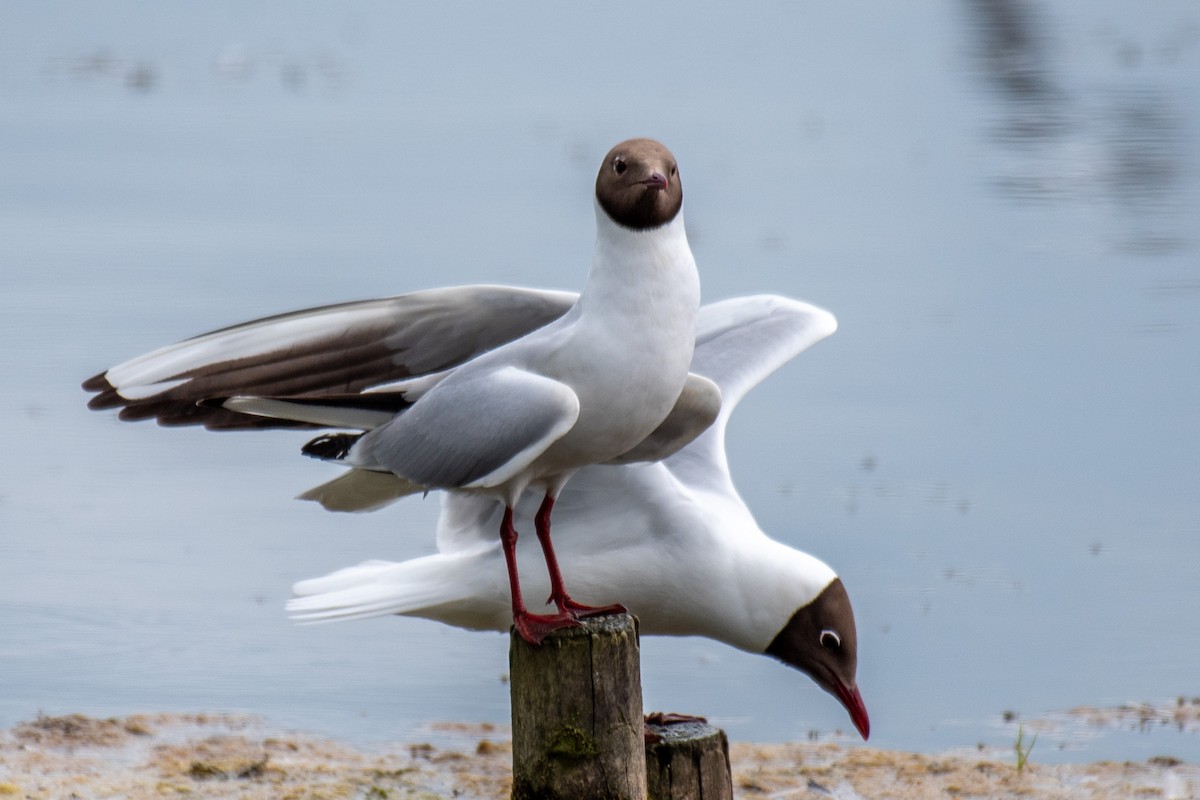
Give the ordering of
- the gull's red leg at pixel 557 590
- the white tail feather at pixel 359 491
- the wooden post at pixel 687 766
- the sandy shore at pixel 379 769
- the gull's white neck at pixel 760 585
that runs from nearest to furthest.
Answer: the gull's red leg at pixel 557 590 → the wooden post at pixel 687 766 → the white tail feather at pixel 359 491 → the gull's white neck at pixel 760 585 → the sandy shore at pixel 379 769

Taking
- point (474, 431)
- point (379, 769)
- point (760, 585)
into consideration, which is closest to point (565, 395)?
point (474, 431)

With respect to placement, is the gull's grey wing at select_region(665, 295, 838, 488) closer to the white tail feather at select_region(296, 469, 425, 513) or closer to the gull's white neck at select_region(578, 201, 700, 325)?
the white tail feather at select_region(296, 469, 425, 513)

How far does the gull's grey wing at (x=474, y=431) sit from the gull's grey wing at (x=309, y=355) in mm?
342

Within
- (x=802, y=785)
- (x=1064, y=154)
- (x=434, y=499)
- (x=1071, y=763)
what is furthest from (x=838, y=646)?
(x=1064, y=154)

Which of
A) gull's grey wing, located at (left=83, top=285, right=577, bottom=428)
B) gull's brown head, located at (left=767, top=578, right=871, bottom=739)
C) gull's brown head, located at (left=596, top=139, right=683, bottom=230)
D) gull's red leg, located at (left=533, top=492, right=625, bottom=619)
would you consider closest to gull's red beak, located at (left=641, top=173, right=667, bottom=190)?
gull's brown head, located at (left=596, top=139, right=683, bottom=230)

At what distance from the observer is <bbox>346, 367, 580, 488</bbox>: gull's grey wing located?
Answer: 11.1ft

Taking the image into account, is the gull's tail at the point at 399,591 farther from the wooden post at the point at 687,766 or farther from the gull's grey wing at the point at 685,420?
the wooden post at the point at 687,766

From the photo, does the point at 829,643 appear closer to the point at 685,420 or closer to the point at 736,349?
the point at 736,349

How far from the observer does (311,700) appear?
557 centimetres

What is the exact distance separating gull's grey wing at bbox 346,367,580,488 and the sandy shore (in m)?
1.28

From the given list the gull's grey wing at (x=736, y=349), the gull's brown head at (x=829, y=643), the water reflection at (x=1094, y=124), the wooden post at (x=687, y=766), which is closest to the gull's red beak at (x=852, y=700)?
the gull's brown head at (x=829, y=643)

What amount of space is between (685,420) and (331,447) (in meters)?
0.72

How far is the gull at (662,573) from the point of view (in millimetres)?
4520

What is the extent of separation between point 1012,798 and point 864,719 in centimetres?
59
